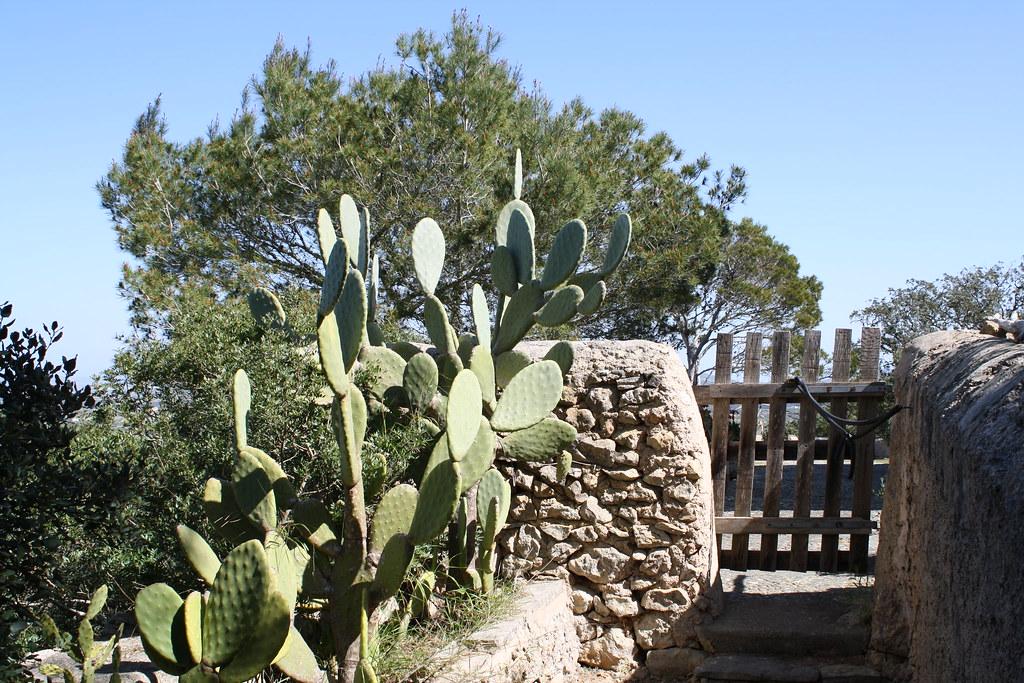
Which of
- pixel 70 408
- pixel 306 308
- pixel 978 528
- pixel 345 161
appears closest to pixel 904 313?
pixel 345 161

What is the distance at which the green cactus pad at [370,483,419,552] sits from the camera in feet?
10.8

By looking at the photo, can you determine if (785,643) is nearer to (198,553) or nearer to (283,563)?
(283,563)

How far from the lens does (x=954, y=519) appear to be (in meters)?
2.69

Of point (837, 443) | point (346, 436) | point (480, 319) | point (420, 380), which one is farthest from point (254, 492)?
point (837, 443)

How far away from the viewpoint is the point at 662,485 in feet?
15.2

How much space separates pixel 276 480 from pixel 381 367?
39.7 inches

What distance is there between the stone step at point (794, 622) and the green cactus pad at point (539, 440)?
47.4 inches

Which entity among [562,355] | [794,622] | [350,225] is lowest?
[794,622]

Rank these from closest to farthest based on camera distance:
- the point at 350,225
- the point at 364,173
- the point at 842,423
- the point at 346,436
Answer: the point at 346,436
the point at 350,225
the point at 842,423
the point at 364,173

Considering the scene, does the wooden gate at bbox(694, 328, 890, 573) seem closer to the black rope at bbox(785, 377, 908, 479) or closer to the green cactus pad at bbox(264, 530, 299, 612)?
the black rope at bbox(785, 377, 908, 479)

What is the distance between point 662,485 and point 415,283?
5.65 meters

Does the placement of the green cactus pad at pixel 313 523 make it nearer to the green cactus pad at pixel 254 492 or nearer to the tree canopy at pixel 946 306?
the green cactus pad at pixel 254 492

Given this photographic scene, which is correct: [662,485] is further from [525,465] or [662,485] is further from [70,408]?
[70,408]

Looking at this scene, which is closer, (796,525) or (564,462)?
(564,462)
